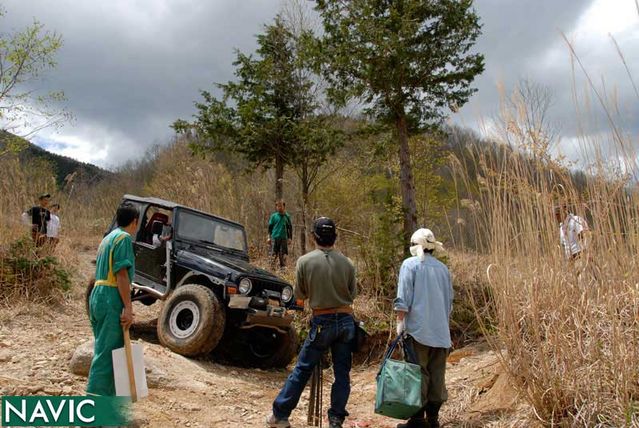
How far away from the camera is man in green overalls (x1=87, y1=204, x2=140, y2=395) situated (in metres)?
3.47

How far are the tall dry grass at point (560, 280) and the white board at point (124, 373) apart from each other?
238cm

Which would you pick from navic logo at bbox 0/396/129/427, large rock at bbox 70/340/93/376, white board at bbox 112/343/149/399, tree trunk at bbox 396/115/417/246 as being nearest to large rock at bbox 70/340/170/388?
large rock at bbox 70/340/93/376

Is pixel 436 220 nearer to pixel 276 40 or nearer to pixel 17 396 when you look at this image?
pixel 276 40

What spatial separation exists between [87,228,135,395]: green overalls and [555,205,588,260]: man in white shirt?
2.82 m

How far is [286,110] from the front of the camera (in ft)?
41.7

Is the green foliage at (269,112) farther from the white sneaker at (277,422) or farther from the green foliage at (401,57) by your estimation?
the white sneaker at (277,422)

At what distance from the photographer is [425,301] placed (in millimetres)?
3930

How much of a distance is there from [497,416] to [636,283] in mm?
1414

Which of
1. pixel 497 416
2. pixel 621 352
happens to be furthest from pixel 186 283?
pixel 621 352

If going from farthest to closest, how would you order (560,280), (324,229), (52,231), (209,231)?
1. (52,231)
2. (209,231)
3. (324,229)
4. (560,280)

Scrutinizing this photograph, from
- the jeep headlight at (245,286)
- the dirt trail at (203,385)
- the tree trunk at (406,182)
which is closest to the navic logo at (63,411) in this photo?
the dirt trail at (203,385)

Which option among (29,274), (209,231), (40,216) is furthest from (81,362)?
(40,216)

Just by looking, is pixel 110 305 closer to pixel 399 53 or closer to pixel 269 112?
pixel 399 53

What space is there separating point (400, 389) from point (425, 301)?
0.67 m
